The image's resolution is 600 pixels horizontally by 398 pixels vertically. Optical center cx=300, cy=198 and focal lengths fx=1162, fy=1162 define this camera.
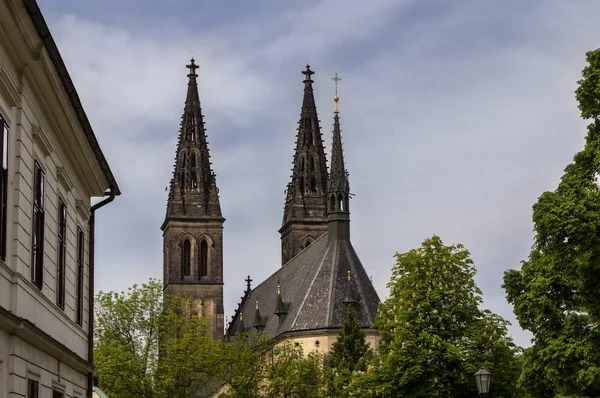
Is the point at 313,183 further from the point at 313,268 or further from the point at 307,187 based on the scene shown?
the point at 313,268

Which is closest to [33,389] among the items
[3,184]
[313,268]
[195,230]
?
[3,184]

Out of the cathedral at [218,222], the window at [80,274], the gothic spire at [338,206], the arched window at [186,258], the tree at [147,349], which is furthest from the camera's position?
the arched window at [186,258]

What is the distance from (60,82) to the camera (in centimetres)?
1664

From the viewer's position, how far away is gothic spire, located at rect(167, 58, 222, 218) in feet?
320

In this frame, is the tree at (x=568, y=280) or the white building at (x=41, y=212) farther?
the tree at (x=568, y=280)

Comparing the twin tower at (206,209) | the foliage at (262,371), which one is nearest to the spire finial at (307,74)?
the twin tower at (206,209)

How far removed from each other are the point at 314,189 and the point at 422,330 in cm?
5631

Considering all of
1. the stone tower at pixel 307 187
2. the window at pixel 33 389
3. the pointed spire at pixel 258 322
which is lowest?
the window at pixel 33 389

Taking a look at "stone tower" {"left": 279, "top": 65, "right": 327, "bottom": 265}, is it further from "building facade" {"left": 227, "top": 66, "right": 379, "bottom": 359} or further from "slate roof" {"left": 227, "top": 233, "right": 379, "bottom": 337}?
"slate roof" {"left": 227, "top": 233, "right": 379, "bottom": 337}

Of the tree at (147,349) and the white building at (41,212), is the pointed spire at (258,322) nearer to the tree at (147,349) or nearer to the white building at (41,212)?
the tree at (147,349)

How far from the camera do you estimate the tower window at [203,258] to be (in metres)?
97.4

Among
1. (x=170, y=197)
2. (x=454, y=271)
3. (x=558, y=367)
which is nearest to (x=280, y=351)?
(x=454, y=271)

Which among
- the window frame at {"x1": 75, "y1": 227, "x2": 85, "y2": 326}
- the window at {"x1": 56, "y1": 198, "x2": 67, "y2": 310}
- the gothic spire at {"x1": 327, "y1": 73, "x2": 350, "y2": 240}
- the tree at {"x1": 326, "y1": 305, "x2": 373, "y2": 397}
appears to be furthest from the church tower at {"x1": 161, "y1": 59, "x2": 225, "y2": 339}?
the window at {"x1": 56, "y1": 198, "x2": 67, "y2": 310}

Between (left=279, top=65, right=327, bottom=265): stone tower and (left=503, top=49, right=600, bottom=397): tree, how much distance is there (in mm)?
66256
